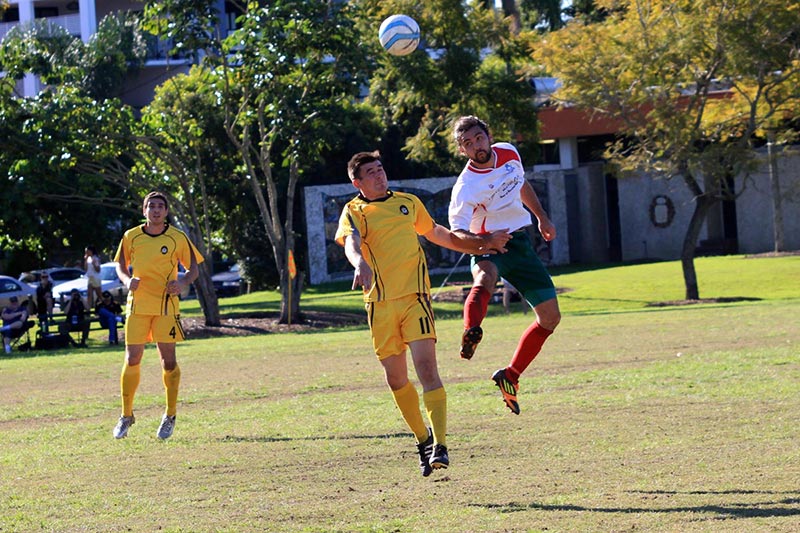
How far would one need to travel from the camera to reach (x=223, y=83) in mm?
26641

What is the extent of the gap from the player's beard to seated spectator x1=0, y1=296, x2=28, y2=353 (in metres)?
17.3

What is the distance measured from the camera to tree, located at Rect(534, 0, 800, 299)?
27734mm

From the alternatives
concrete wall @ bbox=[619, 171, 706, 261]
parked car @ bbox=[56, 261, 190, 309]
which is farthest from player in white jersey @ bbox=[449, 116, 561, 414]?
concrete wall @ bbox=[619, 171, 706, 261]

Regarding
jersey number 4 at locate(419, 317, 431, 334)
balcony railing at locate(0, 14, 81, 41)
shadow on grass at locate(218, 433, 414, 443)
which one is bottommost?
shadow on grass at locate(218, 433, 414, 443)

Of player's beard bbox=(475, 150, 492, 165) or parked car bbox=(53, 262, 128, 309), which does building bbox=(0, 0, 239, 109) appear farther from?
player's beard bbox=(475, 150, 492, 165)

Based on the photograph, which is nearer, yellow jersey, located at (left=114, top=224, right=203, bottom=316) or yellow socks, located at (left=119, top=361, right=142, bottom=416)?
yellow jersey, located at (left=114, top=224, right=203, bottom=316)

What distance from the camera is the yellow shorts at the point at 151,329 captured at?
10.8 metres

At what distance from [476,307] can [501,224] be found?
2.25 feet

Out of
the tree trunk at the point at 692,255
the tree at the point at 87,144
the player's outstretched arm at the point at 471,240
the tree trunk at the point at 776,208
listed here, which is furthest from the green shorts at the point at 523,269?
the tree trunk at the point at 776,208

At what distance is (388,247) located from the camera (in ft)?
25.7

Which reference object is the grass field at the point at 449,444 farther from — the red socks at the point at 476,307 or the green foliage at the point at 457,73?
the green foliage at the point at 457,73

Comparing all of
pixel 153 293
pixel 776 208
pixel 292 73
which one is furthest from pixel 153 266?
pixel 776 208

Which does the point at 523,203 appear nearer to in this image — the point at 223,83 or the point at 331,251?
the point at 223,83

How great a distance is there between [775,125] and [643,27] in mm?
4872
